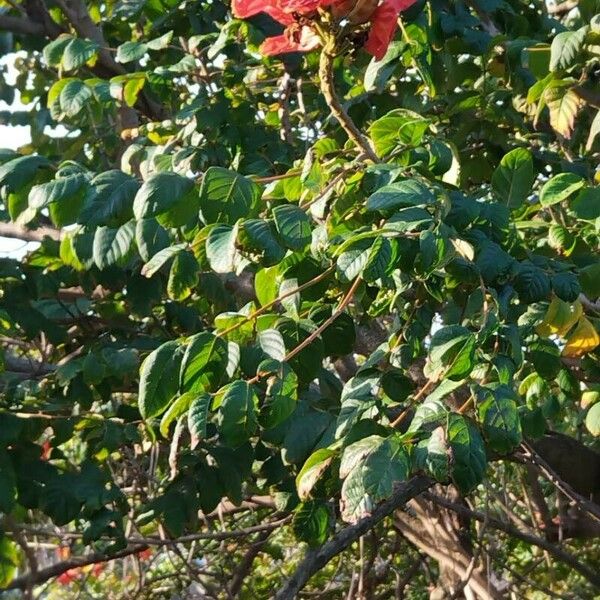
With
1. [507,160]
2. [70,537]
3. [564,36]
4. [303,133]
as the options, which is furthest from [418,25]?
[70,537]

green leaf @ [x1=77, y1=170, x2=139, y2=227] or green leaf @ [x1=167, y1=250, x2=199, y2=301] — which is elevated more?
green leaf @ [x1=77, y1=170, x2=139, y2=227]

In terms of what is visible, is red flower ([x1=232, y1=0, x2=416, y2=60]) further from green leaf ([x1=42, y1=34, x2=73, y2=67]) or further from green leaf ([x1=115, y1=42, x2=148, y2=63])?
green leaf ([x1=42, y1=34, x2=73, y2=67])

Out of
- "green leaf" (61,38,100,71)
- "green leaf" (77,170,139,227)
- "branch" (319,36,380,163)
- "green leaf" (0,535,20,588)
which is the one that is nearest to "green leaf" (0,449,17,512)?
"green leaf" (0,535,20,588)

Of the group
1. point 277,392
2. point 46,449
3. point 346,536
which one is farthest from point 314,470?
point 46,449

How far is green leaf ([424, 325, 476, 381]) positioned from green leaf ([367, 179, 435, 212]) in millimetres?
141

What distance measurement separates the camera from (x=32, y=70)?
332 centimetres

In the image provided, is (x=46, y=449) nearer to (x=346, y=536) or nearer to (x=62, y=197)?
(x=346, y=536)

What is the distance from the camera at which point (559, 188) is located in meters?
1.49

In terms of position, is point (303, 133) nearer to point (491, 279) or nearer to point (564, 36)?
point (564, 36)

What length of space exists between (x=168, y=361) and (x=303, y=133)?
1.50 metres

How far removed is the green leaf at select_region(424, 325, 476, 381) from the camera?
3.64ft

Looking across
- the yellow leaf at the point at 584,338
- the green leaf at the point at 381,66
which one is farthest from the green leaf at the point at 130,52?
the yellow leaf at the point at 584,338

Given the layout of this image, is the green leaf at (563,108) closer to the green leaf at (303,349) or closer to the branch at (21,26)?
the green leaf at (303,349)

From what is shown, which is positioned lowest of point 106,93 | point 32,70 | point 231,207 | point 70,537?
point 70,537
